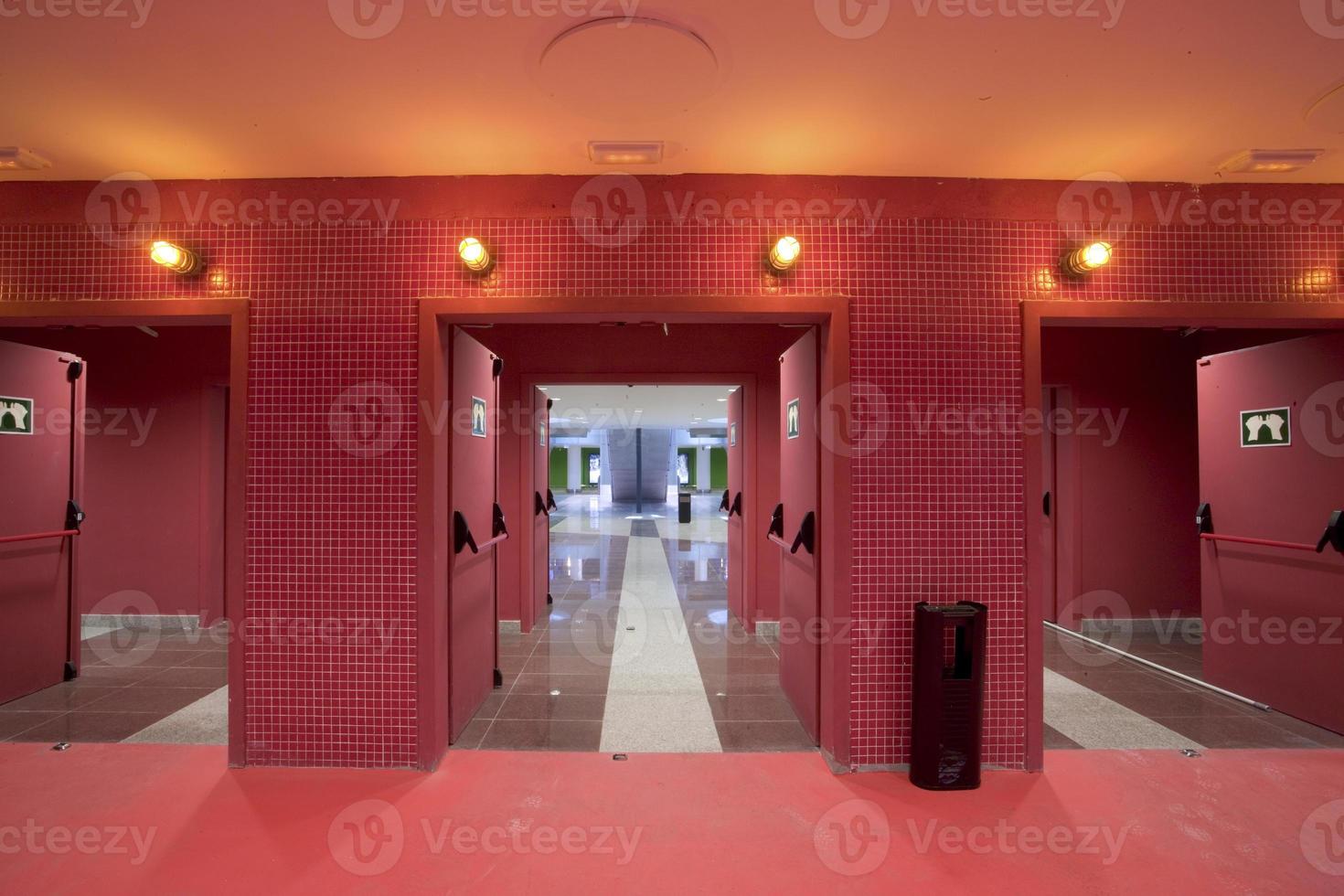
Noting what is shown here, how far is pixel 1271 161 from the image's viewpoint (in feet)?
8.59

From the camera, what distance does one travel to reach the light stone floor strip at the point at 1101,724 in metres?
3.02

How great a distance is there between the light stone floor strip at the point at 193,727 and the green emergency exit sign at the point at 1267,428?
601cm

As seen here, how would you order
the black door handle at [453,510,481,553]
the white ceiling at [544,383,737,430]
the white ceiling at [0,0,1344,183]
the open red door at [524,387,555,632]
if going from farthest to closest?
the white ceiling at [544,383,737,430] → the open red door at [524,387,555,632] → the black door handle at [453,510,481,553] → the white ceiling at [0,0,1344,183]

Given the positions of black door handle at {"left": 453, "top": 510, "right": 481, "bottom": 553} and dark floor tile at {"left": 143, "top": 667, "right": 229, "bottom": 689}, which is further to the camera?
dark floor tile at {"left": 143, "top": 667, "right": 229, "bottom": 689}

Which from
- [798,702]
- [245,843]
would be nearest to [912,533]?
[798,702]

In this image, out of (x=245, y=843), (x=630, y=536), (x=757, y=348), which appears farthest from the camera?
(x=630, y=536)

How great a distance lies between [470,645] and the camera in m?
3.27

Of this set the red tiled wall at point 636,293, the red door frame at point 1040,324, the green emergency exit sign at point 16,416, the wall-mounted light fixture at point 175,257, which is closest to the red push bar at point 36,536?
the green emergency exit sign at point 16,416

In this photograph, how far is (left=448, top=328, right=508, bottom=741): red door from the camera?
9.74 ft

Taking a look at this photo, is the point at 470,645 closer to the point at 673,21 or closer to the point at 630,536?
the point at 673,21

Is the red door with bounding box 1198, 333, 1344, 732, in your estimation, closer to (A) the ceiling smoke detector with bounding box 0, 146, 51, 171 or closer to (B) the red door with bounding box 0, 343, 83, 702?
(A) the ceiling smoke detector with bounding box 0, 146, 51, 171

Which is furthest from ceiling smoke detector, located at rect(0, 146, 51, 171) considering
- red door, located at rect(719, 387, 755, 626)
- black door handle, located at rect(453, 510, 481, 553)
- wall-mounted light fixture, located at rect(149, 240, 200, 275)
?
red door, located at rect(719, 387, 755, 626)

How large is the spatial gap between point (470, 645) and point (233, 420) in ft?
5.42

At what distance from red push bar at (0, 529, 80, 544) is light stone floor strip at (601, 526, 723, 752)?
145 inches
